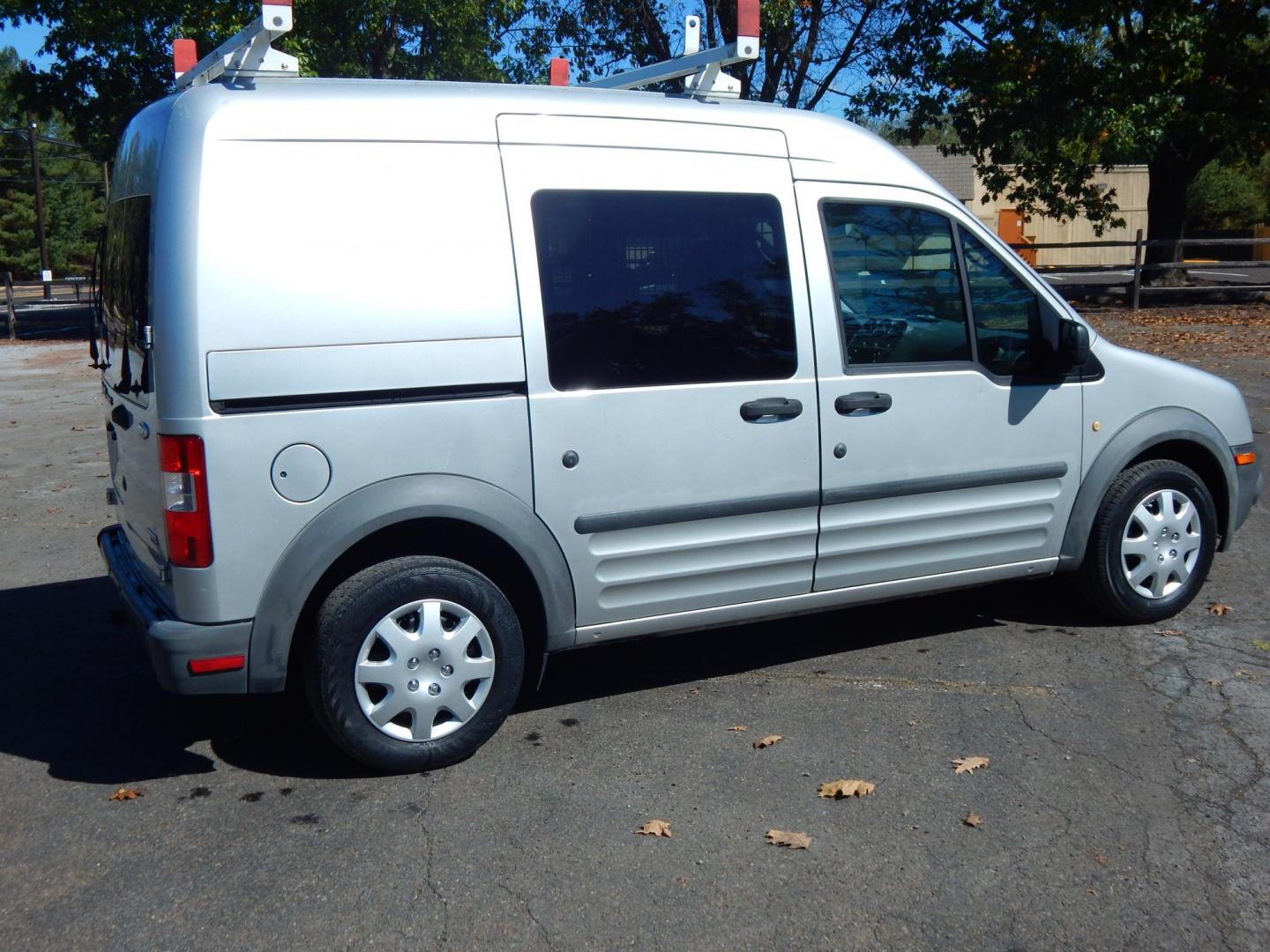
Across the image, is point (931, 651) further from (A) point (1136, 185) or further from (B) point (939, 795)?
(A) point (1136, 185)

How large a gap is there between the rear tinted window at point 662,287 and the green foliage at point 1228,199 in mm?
52492

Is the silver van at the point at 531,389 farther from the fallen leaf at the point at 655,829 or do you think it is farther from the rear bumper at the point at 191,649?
the fallen leaf at the point at 655,829

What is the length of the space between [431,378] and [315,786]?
4.76ft

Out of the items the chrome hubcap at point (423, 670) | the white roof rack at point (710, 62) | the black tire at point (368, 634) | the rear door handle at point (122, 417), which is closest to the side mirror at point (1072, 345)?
the white roof rack at point (710, 62)

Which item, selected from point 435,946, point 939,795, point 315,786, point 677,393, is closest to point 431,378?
point 677,393

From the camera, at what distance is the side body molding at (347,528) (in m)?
4.11

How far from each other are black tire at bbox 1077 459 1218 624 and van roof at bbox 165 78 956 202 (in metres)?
1.70

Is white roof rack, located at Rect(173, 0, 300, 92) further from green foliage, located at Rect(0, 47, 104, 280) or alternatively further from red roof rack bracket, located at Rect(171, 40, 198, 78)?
green foliage, located at Rect(0, 47, 104, 280)

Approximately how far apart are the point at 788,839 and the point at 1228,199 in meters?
55.8

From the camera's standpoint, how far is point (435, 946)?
332 centimetres

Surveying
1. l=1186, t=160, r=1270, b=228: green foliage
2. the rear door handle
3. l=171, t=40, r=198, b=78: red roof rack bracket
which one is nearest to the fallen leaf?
the rear door handle

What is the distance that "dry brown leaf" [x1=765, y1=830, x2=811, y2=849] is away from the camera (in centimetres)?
384

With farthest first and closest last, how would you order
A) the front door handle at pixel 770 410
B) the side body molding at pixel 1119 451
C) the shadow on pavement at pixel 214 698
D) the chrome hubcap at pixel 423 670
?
1. the side body molding at pixel 1119 451
2. the front door handle at pixel 770 410
3. the shadow on pavement at pixel 214 698
4. the chrome hubcap at pixel 423 670

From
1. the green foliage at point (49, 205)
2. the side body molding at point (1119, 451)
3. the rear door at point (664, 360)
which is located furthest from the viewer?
the green foliage at point (49, 205)
